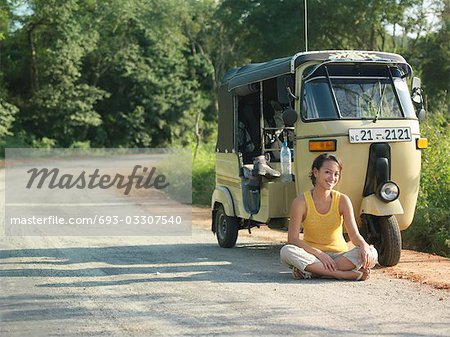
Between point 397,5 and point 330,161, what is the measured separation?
24.8 meters

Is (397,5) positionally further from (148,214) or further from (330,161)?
(330,161)

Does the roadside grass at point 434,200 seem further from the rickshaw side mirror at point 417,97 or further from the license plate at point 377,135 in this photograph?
the license plate at point 377,135

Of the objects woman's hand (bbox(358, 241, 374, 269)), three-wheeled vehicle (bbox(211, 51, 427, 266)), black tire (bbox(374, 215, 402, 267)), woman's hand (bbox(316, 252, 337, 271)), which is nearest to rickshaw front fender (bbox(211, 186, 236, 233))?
three-wheeled vehicle (bbox(211, 51, 427, 266))

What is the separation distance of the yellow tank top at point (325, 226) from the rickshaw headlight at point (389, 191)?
1169 millimetres

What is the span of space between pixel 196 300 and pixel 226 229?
4937 mm

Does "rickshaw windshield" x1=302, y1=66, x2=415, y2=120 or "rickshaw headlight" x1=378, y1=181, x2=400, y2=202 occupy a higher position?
"rickshaw windshield" x1=302, y1=66, x2=415, y2=120

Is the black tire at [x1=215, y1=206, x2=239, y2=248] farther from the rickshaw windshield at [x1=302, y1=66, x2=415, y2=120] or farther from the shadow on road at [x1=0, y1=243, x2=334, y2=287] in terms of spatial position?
the rickshaw windshield at [x1=302, y1=66, x2=415, y2=120]

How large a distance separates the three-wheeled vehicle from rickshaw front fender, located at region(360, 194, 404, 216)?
13mm

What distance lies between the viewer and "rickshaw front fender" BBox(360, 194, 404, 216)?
995 centimetres

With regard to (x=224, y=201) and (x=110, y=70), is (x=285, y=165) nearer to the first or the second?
(x=224, y=201)

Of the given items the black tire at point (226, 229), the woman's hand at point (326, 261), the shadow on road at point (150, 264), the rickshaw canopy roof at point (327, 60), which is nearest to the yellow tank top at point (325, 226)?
the woman's hand at point (326, 261)

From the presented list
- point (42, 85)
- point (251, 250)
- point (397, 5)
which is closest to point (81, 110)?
point (42, 85)

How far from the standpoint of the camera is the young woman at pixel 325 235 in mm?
8875

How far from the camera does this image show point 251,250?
12766mm
